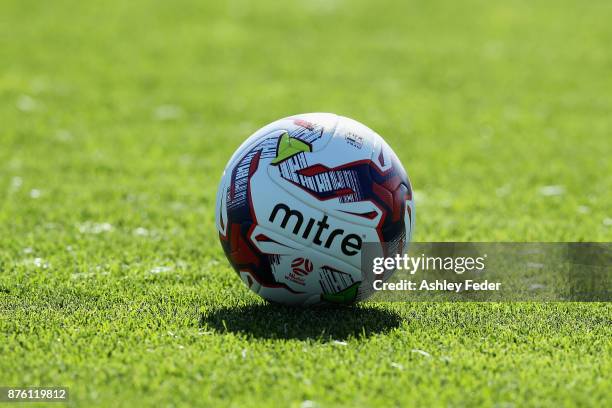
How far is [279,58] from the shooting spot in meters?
16.8

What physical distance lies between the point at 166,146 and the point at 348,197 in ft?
21.4

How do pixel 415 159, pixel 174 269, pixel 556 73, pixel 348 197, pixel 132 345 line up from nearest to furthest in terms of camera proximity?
1. pixel 132 345
2. pixel 348 197
3. pixel 174 269
4. pixel 415 159
5. pixel 556 73

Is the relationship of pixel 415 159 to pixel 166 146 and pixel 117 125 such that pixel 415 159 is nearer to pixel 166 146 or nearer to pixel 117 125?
pixel 166 146

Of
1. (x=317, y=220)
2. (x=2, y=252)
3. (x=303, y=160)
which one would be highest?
(x=303, y=160)

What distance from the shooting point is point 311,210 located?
5.60 m

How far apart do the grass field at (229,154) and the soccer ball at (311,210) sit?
0.93 feet

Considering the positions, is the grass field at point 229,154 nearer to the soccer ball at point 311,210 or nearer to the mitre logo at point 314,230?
the soccer ball at point 311,210

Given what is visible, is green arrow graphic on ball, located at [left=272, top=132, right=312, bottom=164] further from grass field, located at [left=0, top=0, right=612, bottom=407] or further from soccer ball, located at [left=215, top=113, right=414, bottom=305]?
grass field, located at [left=0, top=0, right=612, bottom=407]

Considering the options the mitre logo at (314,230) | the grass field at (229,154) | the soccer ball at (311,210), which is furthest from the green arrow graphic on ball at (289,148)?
the grass field at (229,154)

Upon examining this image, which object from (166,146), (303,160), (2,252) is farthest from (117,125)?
(303,160)

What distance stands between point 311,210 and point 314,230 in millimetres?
130

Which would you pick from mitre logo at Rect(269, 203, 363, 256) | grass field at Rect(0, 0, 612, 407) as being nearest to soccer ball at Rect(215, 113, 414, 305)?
mitre logo at Rect(269, 203, 363, 256)

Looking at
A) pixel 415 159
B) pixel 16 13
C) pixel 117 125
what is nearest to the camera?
pixel 415 159

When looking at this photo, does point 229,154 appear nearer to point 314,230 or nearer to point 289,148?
point 289,148
